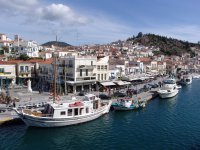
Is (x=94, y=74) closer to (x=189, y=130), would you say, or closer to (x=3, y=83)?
(x=3, y=83)

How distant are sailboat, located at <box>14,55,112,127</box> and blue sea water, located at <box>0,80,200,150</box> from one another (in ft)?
2.50

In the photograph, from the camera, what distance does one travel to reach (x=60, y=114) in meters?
31.4

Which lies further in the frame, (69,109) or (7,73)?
(7,73)

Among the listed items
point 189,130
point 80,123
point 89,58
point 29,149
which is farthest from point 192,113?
point 29,149

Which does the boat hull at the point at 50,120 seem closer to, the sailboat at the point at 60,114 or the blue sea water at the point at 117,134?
the sailboat at the point at 60,114

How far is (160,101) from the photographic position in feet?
165

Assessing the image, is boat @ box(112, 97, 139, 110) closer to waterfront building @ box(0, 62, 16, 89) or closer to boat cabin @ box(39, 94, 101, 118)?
boat cabin @ box(39, 94, 101, 118)

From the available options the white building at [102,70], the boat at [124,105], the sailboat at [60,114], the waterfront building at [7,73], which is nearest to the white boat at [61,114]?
the sailboat at [60,114]

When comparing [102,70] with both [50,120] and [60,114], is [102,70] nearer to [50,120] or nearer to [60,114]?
[60,114]

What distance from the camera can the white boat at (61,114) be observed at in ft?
99.1

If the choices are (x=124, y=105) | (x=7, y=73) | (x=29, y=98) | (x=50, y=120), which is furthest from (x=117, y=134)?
(x=7, y=73)

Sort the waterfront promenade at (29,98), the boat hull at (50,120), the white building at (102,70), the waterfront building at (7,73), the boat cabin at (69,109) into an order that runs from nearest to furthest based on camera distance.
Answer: the boat hull at (50,120), the boat cabin at (69,109), the waterfront promenade at (29,98), the waterfront building at (7,73), the white building at (102,70)

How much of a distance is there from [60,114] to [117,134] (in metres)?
8.17

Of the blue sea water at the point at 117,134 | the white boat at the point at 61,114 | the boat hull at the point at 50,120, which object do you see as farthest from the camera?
the white boat at the point at 61,114
